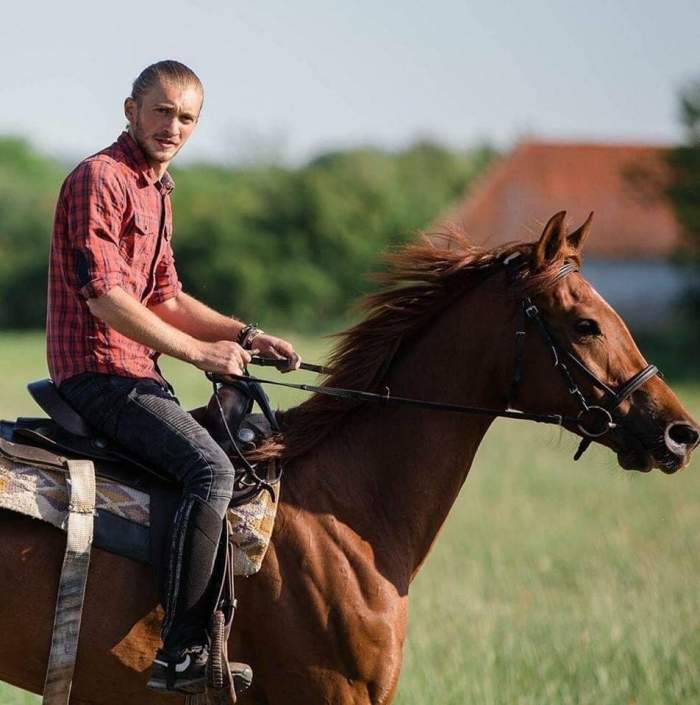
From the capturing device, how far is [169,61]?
16.4ft

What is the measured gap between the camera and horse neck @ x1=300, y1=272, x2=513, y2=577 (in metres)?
5.24

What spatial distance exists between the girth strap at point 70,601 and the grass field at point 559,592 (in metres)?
2.37

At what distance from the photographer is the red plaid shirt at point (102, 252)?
4.76 metres

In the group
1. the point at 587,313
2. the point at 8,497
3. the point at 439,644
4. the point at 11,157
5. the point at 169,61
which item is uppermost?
the point at 169,61

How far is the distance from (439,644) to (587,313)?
16.9ft

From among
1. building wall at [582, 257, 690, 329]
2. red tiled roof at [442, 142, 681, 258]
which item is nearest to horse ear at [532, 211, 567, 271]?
red tiled roof at [442, 142, 681, 258]

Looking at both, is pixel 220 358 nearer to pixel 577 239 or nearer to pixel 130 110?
pixel 130 110

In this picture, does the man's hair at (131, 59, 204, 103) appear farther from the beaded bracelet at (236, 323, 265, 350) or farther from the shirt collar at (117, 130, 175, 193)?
the beaded bracelet at (236, 323, 265, 350)

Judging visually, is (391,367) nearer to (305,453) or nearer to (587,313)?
(305,453)

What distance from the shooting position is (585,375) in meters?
5.05

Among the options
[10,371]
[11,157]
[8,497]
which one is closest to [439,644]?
[8,497]

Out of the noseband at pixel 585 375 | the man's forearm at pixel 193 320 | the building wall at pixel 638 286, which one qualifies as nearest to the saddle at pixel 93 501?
the man's forearm at pixel 193 320

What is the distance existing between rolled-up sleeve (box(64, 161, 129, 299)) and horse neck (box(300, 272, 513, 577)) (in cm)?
123

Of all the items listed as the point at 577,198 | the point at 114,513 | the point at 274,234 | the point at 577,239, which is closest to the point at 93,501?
the point at 114,513
